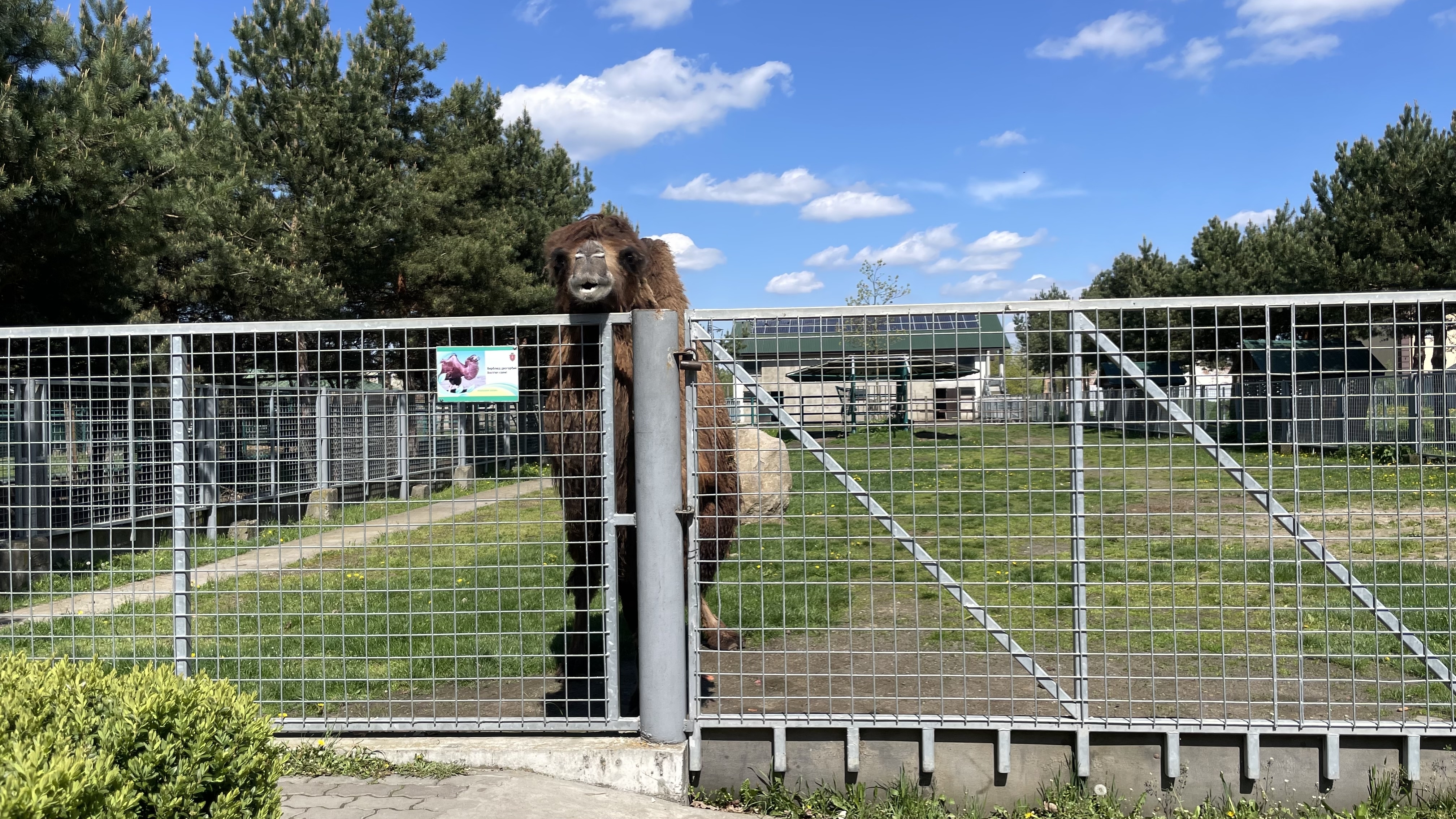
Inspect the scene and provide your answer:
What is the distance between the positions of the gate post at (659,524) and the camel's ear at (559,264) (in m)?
0.60

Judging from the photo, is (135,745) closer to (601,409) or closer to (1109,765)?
(601,409)

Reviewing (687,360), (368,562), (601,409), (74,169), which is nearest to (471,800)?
(601,409)

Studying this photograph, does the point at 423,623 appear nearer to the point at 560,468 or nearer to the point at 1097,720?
the point at 560,468

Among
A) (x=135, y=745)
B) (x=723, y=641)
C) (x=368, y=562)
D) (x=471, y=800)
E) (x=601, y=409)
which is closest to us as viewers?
(x=135, y=745)

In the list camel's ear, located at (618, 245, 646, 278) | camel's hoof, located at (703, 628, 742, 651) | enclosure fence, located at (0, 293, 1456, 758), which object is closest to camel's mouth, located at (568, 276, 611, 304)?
enclosure fence, located at (0, 293, 1456, 758)

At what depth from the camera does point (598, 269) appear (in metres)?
4.44

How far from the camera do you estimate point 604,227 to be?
4883 millimetres

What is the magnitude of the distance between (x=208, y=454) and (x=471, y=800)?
9.05m

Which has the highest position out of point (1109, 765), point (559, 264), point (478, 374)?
point (559, 264)

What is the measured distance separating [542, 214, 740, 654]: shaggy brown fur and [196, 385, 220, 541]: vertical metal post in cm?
174

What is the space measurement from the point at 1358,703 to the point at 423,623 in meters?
6.23

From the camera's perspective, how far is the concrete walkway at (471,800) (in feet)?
12.9

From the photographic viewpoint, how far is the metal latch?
440 centimetres

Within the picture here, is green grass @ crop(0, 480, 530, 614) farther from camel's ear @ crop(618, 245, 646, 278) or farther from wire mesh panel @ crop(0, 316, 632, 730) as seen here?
camel's ear @ crop(618, 245, 646, 278)
